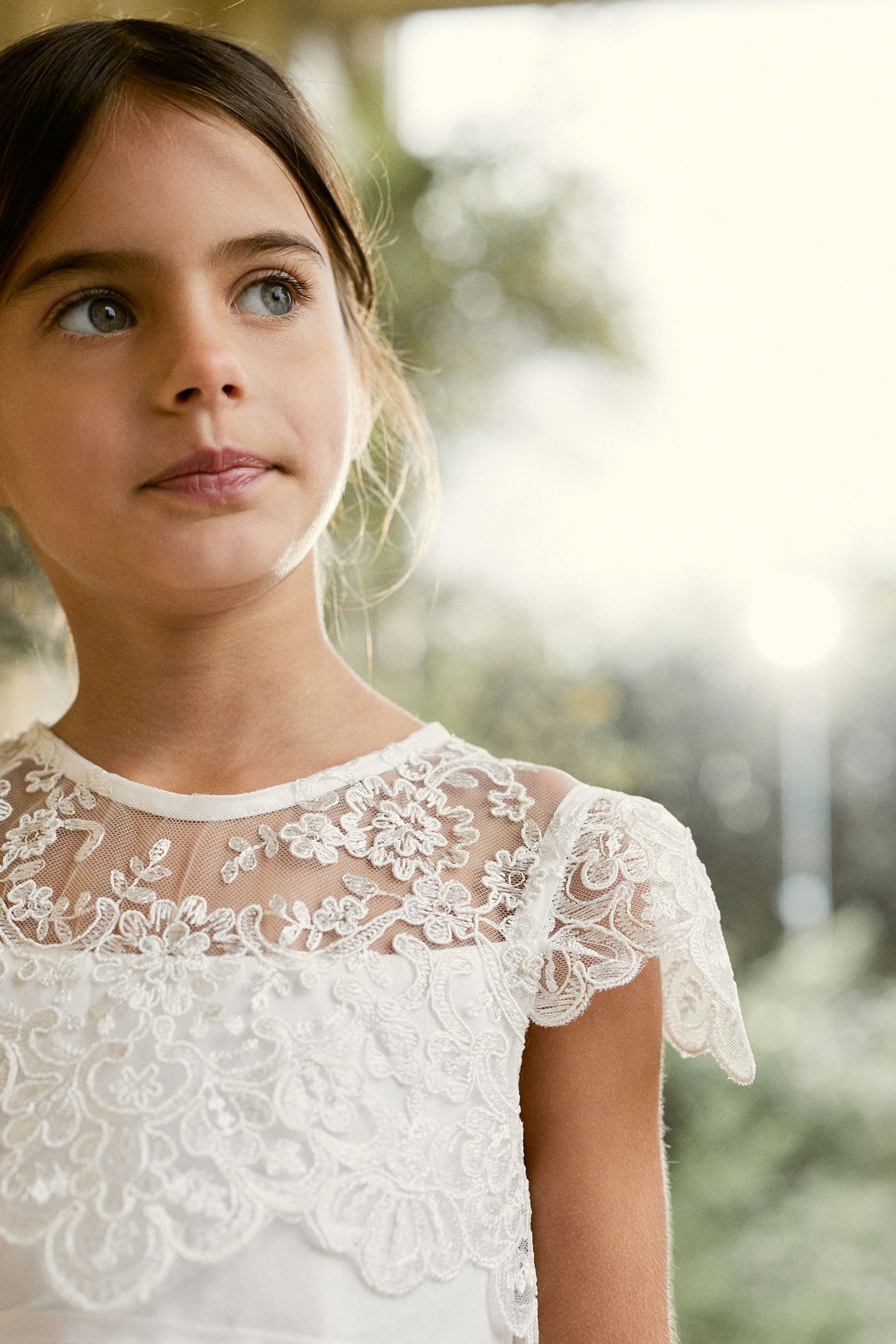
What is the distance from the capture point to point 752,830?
2.08 m

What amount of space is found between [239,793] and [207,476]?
18cm

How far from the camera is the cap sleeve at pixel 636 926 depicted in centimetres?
70

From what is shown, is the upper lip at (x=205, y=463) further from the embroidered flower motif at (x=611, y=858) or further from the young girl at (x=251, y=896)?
the embroidered flower motif at (x=611, y=858)

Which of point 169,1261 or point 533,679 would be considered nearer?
point 169,1261

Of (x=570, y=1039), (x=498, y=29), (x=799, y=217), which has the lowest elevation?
(x=570, y=1039)

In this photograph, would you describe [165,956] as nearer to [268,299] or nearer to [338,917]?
[338,917]

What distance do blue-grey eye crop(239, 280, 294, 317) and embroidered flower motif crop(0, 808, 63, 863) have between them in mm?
303

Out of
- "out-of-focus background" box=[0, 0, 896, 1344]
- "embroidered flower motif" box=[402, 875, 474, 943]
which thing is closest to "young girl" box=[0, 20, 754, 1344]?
"embroidered flower motif" box=[402, 875, 474, 943]

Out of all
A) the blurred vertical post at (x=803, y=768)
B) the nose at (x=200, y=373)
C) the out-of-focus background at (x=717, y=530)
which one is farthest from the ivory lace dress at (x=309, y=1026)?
the blurred vertical post at (x=803, y=768)

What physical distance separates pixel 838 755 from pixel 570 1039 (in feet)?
4.71

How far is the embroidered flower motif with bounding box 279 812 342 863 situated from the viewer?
0.72m

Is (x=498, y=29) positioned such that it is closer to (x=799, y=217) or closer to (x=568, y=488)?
Result: (x=799, y=217)

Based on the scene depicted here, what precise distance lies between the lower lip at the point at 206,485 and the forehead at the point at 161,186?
0.12 metres

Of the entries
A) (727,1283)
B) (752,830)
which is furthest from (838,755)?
(727,1283)
